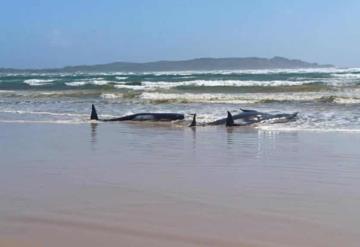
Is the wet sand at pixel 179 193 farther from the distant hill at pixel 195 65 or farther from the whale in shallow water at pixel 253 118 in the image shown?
the distant hill at pixel 195 65

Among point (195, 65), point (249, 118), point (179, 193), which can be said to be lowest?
point (249, 118)

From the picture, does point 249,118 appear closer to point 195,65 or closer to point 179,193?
point 179,193

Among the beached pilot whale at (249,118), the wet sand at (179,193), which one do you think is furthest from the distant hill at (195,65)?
the wet sand at (179,193)

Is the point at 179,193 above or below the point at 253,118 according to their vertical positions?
above

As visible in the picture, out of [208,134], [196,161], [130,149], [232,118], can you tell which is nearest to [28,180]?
[196,161]

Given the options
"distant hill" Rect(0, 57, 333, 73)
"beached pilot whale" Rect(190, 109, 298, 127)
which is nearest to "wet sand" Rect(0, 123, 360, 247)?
"beached pilot whale" Rect(190, 109, 298, 127)

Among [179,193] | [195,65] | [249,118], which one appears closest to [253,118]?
[249,118]

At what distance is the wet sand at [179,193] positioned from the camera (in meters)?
4.59

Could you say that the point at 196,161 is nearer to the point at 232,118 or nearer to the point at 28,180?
the point at 28,180

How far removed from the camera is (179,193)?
6121 mm

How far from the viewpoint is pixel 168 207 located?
5500 millimetres

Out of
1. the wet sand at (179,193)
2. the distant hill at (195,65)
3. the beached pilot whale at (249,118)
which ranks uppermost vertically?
the distant hill at (195,65)

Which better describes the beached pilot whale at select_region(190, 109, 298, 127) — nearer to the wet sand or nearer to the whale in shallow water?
the whale in shallow water

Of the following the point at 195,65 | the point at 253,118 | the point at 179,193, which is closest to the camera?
the point at 179,193
